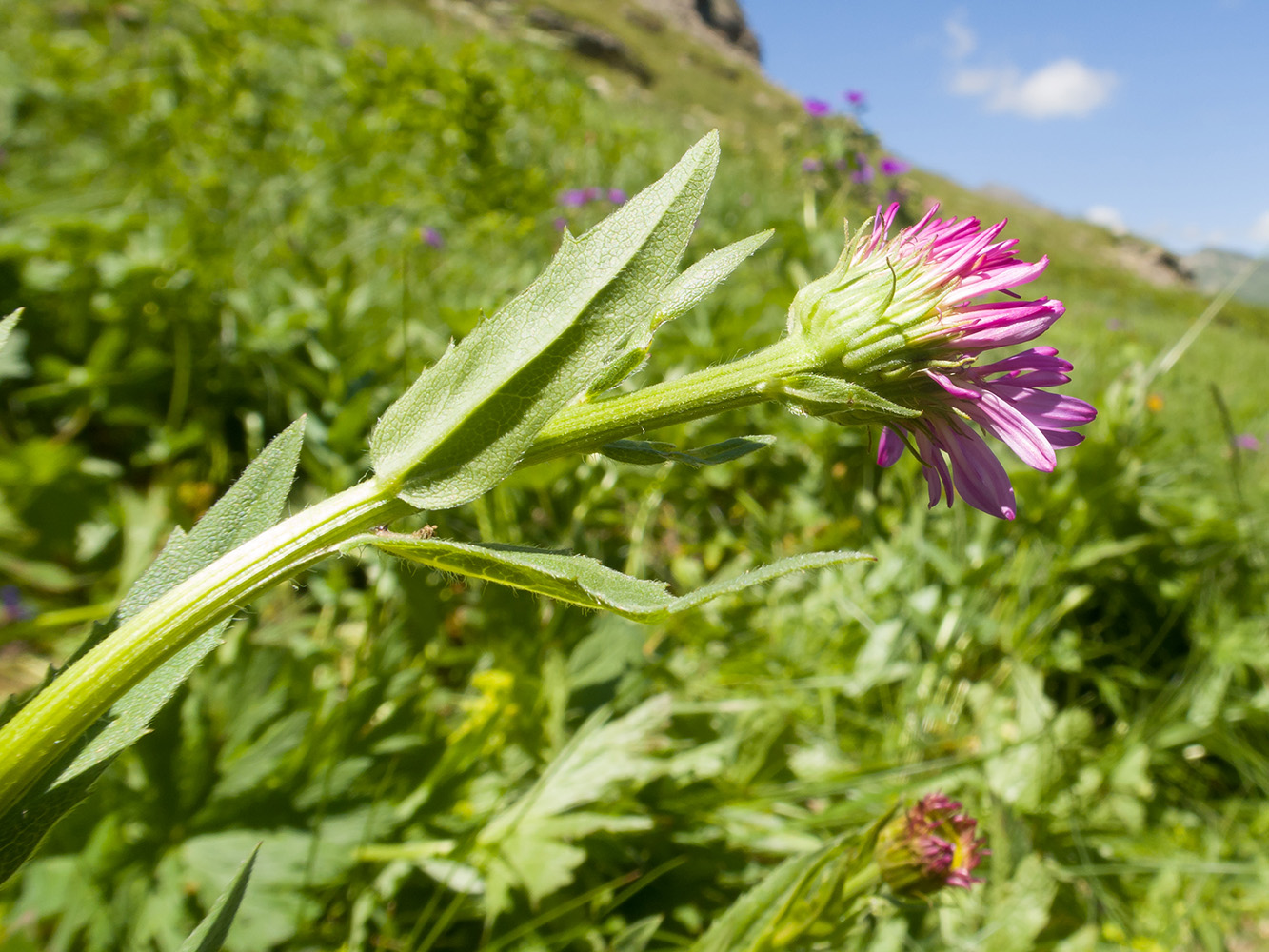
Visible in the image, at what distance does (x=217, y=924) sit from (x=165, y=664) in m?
0.22

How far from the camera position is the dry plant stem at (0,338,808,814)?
1.90 ft

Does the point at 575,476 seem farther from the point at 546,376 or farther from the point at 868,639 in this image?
the point at 546,376

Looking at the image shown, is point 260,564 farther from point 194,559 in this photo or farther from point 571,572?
point 571,572

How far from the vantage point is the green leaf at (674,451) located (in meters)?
0.75

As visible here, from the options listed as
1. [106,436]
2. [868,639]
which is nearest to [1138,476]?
[868,639]

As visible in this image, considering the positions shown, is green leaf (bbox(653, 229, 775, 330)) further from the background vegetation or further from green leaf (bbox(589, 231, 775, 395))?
the background vegetation

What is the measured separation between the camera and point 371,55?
23.4 ft

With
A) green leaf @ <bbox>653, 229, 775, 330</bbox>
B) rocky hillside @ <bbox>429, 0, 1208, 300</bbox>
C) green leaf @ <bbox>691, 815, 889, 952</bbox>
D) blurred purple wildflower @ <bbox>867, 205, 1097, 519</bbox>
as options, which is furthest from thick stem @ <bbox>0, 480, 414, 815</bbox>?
rocky hillside @ <bbox>429, 0, 1208, 300</bbox>

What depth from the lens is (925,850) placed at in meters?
1.10

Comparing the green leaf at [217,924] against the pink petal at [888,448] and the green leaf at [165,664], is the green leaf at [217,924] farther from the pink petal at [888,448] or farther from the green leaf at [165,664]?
the pink petal at [888,448]

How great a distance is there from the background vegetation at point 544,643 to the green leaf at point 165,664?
97 mm

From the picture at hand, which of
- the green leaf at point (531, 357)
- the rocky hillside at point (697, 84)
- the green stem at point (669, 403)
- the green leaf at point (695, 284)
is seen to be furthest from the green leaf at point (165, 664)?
the rocky hillside at point (697, 84)

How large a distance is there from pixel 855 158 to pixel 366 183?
8.45ft

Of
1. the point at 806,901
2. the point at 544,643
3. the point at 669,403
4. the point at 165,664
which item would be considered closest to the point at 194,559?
the point at 165,664
